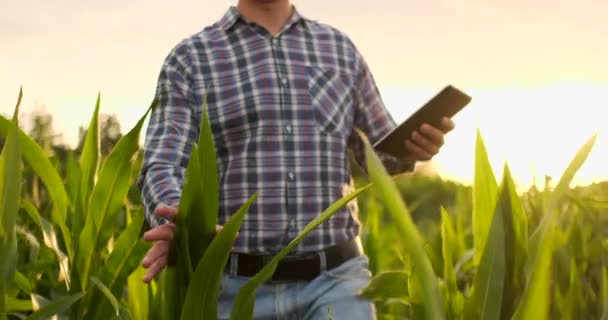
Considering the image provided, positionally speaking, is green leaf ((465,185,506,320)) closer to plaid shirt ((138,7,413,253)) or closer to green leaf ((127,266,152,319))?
green leaf ((127,266,152,319))

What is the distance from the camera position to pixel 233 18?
6.00ft

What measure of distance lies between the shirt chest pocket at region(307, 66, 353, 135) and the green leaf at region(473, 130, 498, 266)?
3.02ft

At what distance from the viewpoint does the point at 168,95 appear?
1.68 meters

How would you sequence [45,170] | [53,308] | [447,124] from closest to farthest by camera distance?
1. [53,308]
2. [45,170]
3. [447,124]

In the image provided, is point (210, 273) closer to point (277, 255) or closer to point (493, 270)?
point (277, 255)

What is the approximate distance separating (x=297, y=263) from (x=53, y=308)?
577 millimetres

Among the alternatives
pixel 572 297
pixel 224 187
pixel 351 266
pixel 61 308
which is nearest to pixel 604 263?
pixel 572 297

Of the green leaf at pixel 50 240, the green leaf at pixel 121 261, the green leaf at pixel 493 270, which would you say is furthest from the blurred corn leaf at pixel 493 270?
the green leaf at pixel 50 240

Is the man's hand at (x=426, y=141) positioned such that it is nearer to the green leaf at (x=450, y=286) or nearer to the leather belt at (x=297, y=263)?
the leather belt at (x=297, y=263)

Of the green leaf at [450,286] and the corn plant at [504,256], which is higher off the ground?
the corn plant at [504,256]

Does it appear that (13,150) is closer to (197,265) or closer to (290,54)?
(197,265)

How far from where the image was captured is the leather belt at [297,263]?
5.33 ft

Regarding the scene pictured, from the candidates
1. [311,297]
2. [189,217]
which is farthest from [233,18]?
[189,217]

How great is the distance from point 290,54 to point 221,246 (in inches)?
38.1
